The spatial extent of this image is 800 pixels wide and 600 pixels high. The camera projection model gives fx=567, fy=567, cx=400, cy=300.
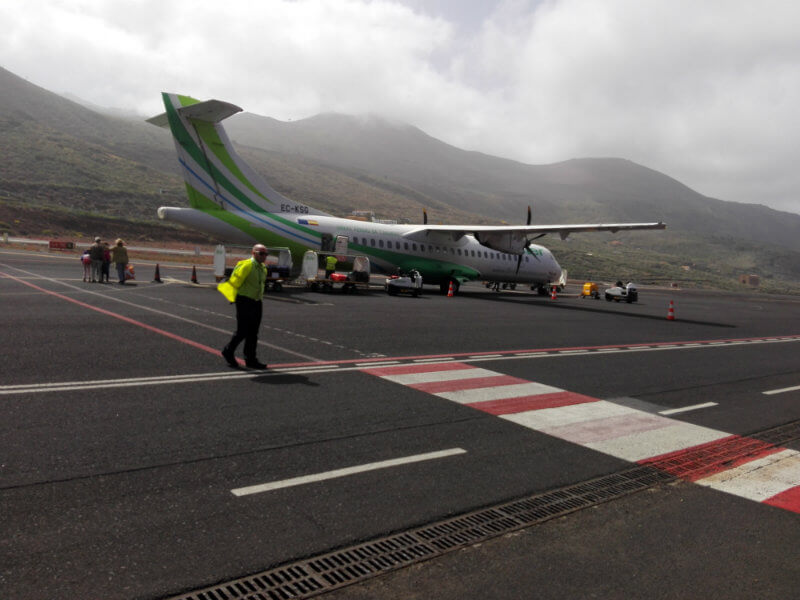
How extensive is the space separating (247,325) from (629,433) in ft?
Answer: 19.8

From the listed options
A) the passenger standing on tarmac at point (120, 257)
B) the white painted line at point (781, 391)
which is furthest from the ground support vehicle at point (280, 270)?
the white painted line at point (781, 391)

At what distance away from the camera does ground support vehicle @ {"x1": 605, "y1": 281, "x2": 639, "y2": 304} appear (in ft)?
118

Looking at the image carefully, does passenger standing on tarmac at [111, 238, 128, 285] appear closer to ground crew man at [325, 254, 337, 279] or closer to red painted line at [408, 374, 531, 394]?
ground crew man at [325, 254, 337, 279]

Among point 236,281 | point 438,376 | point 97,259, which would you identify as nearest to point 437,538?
point 438,376

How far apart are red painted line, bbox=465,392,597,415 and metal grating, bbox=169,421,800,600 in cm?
215

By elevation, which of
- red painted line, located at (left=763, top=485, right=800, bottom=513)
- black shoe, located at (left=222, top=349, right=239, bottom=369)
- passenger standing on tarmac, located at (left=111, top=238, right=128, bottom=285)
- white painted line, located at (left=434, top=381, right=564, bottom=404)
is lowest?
red painted line, located at (left=763, top=485, right=800, bottom=513)

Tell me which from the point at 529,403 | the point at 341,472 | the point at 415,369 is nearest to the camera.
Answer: the point at 341,472

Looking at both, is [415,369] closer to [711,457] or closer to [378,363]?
[378,363]

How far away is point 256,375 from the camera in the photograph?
9008 mm

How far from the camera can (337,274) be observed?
81.2 feet

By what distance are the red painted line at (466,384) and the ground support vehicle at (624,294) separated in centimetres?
2845

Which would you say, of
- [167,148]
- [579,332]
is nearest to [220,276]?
[579,332]

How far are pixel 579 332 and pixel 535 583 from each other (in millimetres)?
15068

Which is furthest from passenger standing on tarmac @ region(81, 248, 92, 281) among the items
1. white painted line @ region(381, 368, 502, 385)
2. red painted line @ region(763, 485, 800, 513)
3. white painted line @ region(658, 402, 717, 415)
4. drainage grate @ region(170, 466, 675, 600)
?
red painted line @ region(763, 485, 800, 513)
